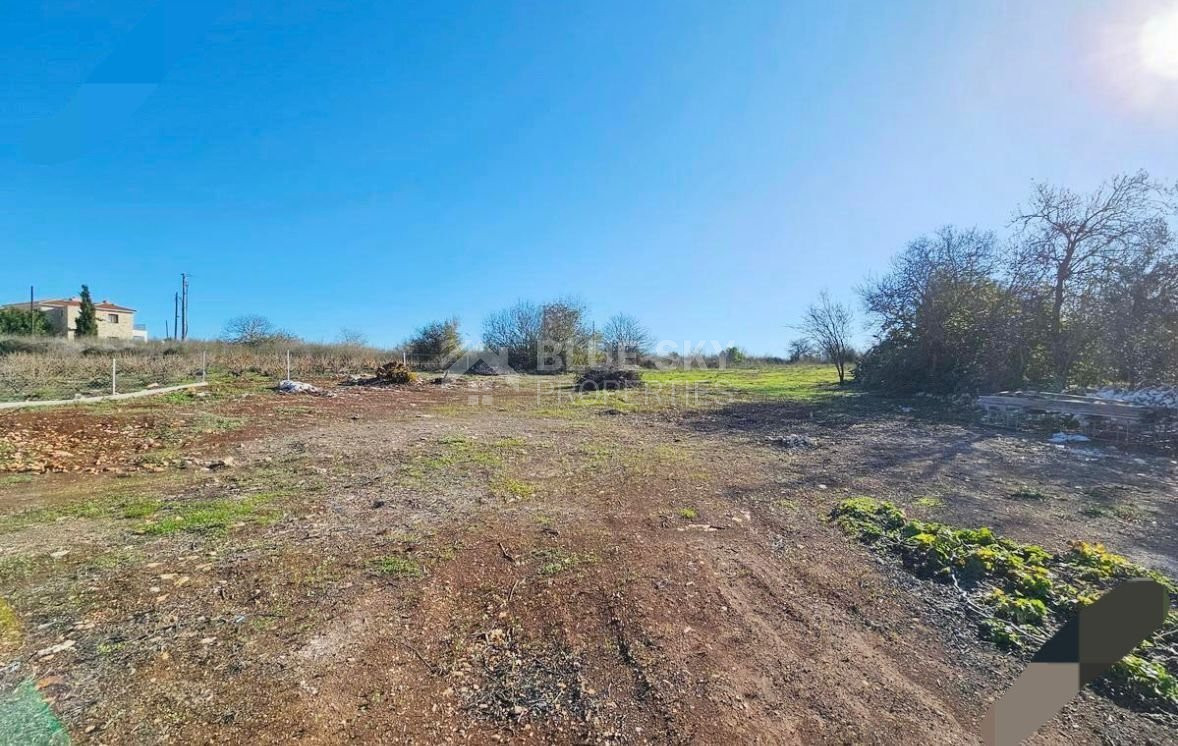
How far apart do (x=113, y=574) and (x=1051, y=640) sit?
18.5ft

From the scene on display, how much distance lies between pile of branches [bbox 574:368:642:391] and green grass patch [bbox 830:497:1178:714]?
1397cm

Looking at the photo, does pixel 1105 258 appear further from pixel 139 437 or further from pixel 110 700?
pixel 139 437

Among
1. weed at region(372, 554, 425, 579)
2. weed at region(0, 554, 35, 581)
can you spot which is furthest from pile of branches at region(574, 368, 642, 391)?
weed at region(0, 554, 35, 581)

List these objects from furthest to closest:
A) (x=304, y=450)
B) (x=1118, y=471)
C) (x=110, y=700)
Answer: (x=304, y=450) < (x=1118, y=471) < (x=110, y=700)

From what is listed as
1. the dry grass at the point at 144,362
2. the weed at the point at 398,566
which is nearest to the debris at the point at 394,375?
the dry grass at the point at 144,362

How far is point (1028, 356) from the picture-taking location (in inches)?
480

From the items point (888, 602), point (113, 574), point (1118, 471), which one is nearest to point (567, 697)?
point (888, 602)

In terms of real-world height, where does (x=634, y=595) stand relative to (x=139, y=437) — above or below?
below

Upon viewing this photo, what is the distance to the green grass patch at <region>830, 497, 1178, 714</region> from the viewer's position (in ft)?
6.38

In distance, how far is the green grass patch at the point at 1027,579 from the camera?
195cm

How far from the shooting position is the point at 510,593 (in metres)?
2.73

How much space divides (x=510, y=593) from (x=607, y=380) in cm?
1533

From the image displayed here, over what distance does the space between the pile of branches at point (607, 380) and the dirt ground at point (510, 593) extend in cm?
1136

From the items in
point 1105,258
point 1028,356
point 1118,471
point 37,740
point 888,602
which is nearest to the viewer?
point 37,740
